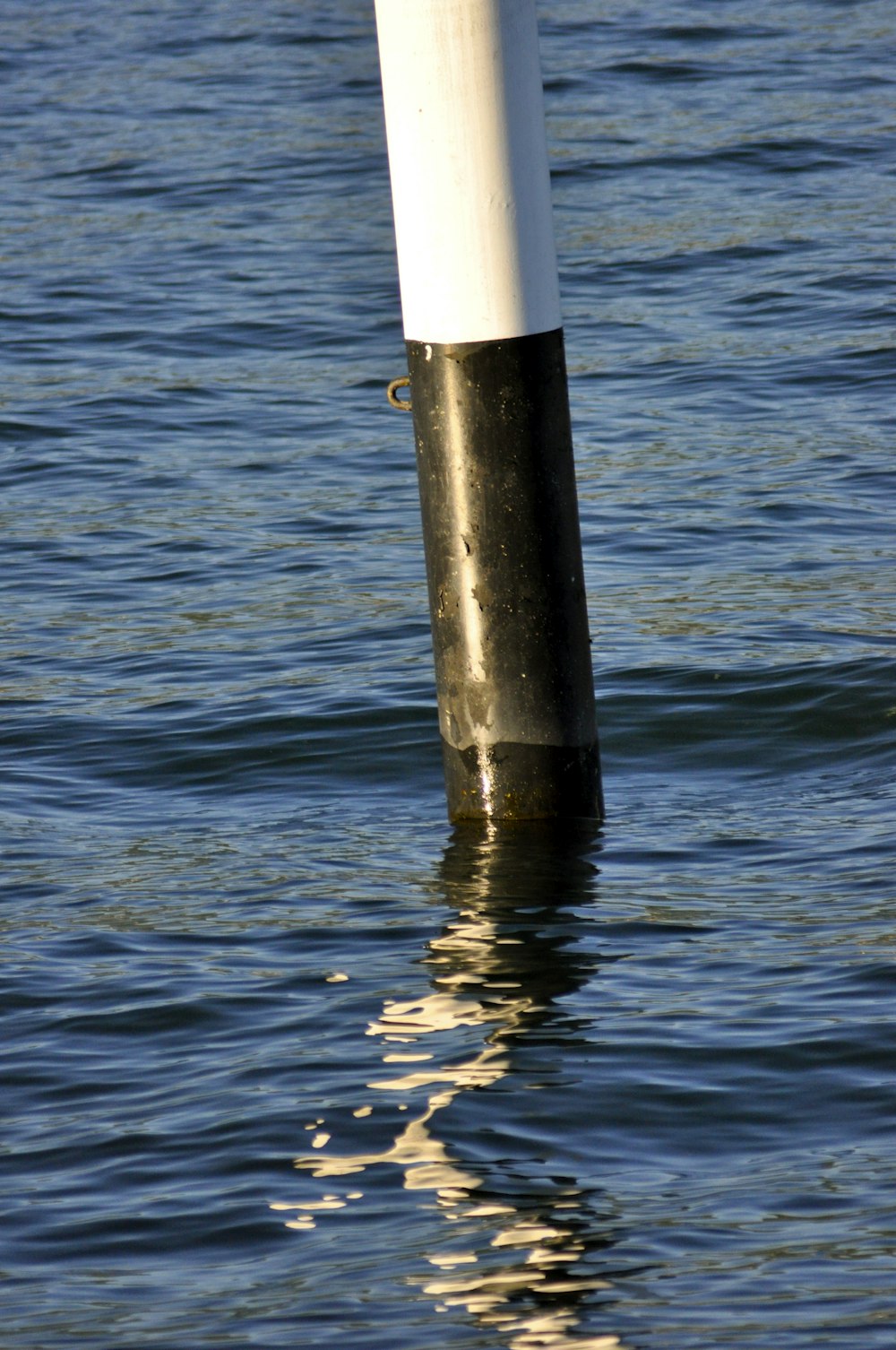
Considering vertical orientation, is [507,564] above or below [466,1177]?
above

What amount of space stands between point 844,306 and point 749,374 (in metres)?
1.45

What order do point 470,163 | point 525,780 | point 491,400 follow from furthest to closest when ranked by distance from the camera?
point 525,780, point 491,400, point 470,163

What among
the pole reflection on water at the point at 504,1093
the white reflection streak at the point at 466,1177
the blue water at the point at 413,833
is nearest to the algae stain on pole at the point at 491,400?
the pole reflection on water at the point at 504,1093

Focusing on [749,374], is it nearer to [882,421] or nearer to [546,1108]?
[882,421]

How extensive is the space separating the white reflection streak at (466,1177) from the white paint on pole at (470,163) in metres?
1.52

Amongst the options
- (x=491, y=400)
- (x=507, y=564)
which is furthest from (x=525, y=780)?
(x=491, y=400)

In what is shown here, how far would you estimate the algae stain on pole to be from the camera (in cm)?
468

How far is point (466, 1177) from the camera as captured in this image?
377 centimetres

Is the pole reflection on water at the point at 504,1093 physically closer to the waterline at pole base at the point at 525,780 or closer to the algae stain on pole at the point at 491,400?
the waterline at pole base at the point at 525,780

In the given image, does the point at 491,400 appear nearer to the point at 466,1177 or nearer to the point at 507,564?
the point at 507,564

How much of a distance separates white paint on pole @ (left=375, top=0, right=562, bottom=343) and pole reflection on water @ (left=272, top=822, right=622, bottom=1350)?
139cm

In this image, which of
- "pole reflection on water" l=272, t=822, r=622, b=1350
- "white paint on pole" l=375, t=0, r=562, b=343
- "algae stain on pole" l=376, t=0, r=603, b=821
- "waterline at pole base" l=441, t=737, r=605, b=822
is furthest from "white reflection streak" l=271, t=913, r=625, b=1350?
"white paint on pole" l=375, t=0, r=562, b=343

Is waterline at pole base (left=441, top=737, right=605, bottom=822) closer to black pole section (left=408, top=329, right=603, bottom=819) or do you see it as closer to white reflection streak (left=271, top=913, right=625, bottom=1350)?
black pole section (left=408, top=329, right=603, bottom=819)

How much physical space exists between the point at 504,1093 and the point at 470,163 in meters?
2.07
